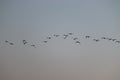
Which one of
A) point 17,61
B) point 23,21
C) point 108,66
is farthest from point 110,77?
point 23,21

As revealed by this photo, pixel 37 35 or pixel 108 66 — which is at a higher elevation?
pixel 37 35

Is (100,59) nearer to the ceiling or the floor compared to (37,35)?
nearer to the floor

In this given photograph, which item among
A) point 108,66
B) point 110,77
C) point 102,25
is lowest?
point 110,77

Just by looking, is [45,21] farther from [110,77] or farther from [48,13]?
[110,77]

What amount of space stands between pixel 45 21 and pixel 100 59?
905 mm

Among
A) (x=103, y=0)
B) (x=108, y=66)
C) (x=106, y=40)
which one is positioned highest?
(x=103, y=0)

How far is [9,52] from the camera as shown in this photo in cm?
192

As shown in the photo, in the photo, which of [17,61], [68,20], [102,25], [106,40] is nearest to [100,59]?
[106,40]

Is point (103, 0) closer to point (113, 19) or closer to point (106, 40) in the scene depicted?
point (113, 19)

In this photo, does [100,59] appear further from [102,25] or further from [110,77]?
[102,25]

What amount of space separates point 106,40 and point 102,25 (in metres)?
0.21

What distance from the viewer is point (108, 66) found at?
1896mm

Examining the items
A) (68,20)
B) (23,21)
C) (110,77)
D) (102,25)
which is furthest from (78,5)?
(110,77)

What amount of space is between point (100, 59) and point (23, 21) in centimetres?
117
